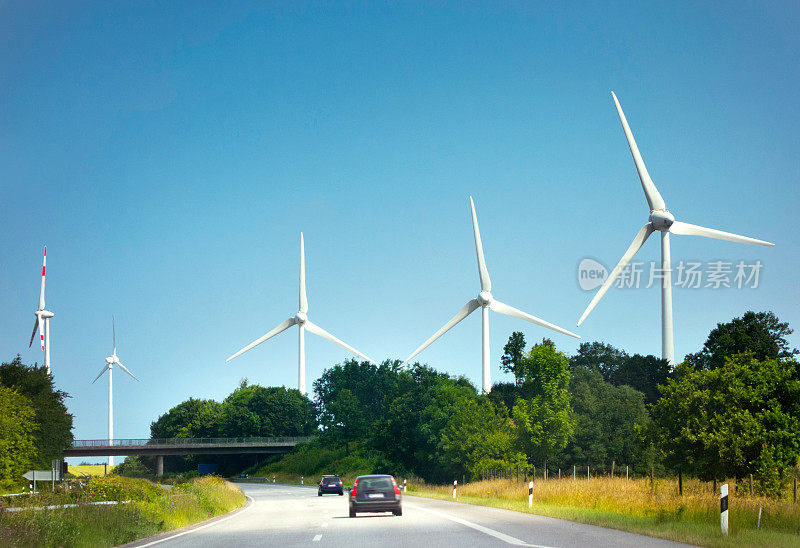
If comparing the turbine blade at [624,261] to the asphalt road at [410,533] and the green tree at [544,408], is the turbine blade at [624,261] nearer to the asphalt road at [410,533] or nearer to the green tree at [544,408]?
the green tree at [544,408]

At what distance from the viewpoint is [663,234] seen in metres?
62.5

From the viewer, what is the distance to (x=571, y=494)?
35.5 metres

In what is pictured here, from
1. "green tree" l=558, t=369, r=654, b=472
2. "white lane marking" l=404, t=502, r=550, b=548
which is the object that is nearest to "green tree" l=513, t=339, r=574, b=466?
"green tree" l=558, t=369, r=654, b=472

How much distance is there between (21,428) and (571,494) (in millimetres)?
42874

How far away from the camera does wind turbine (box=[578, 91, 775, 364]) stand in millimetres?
58156

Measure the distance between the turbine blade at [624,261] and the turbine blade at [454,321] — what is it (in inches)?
798

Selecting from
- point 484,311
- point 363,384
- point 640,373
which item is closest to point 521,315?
point 484,311

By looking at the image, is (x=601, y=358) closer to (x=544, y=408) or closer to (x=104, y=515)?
(x=544, y=408)

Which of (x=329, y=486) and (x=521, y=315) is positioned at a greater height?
(x=521, y=315)

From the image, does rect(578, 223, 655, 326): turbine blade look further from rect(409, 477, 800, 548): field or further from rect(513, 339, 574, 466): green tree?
rect(409, 477, 800, 548): field

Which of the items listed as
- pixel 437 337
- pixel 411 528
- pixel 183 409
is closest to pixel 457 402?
pixel 437 337

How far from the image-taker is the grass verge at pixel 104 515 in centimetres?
1866

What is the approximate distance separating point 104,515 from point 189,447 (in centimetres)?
9923

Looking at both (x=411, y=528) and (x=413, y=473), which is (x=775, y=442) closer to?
(x=411, y=528)
